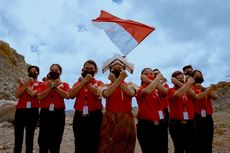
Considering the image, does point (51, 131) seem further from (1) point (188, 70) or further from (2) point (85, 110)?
(1) point (188, 70)

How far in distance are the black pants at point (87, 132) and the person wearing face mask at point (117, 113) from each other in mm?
449

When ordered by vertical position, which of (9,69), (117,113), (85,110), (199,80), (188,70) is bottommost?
(117,113)

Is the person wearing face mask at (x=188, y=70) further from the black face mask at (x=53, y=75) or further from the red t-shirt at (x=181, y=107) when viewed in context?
the black face mask at (x=53, y=75)

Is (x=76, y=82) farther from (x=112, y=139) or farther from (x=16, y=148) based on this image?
(x=16, y=148)

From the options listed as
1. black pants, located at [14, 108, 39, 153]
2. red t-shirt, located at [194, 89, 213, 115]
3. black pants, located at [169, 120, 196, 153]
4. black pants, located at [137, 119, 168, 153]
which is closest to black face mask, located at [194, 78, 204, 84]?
red t-shirt, located at [194, 89, 213, 115]

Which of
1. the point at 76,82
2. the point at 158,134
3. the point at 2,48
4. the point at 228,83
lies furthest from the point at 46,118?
the point at 2,48

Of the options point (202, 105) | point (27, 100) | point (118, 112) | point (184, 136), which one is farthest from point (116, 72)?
point (27, 100)

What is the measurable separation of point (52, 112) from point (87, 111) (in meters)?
0.96

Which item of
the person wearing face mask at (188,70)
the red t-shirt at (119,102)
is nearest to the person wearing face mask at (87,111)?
the red t-shirt at (119,102)

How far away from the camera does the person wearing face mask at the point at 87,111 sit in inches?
219

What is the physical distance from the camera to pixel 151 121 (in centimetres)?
559

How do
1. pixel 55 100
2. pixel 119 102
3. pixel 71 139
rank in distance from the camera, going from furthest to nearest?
pixel 71 139 < pixel 55 100 < pixel 119 102

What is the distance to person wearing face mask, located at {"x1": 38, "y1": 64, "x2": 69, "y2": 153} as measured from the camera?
6.19m

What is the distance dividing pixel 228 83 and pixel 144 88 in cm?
1559
